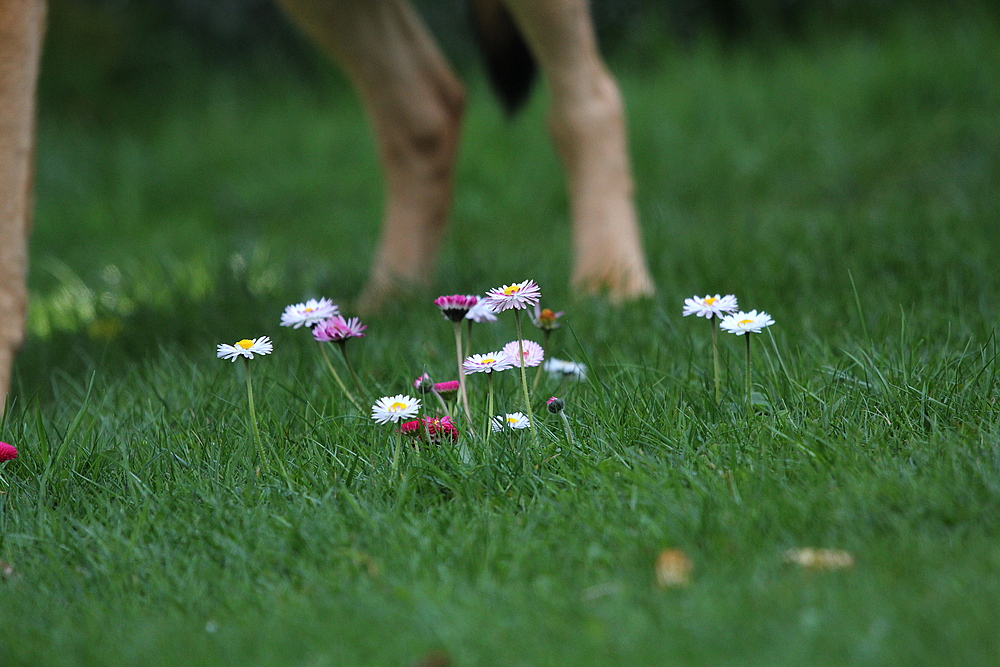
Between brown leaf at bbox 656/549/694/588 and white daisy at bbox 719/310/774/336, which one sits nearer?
brown leaf at bbox 656/549/694/588

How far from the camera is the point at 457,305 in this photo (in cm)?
173

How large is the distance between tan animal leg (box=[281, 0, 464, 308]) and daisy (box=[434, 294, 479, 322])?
1530 millimetres

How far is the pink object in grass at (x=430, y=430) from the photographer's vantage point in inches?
68.1

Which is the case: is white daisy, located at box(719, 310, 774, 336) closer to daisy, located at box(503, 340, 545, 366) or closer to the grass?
the grass

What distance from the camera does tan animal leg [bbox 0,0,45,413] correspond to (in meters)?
2.06

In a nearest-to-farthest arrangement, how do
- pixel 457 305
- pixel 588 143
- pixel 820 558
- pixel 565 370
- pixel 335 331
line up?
pixel 820 558 < pixel 457 305 < pixel 335 331 < pixel 565 370 < pixel 588 143

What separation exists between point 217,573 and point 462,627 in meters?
0.45

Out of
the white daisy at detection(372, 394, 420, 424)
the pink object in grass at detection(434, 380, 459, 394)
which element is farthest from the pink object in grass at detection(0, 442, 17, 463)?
the pink object in grass at detection(434, 380, 459, 394)

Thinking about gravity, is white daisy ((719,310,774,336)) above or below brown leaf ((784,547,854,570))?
above

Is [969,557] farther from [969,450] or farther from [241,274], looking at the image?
[241,274]

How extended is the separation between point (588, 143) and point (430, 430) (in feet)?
5.90

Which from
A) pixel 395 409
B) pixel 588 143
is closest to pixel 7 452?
pixel 395 409

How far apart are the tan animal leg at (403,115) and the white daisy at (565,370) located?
1.22m

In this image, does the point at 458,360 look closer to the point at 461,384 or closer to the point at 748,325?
the point at 461,384
